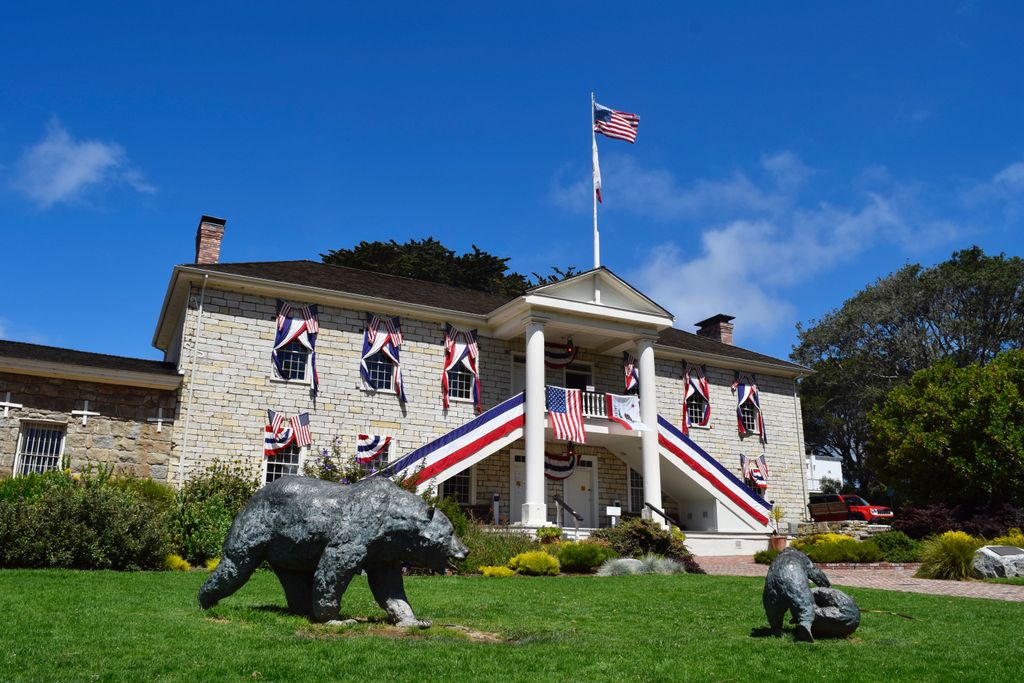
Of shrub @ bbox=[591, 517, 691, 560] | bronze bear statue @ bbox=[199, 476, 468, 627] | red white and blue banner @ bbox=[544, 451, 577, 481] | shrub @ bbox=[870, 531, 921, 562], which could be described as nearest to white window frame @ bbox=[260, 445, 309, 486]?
red white and blue banner @ bbox=[544, 451, 577, 481]

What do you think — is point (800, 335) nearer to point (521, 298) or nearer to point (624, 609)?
point (521, 298)

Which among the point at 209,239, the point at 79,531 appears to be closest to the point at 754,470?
the point at 209,239

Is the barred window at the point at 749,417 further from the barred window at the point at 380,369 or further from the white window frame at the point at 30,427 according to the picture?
the white window frame at the point at 30,427

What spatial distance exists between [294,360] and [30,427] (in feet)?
20.9

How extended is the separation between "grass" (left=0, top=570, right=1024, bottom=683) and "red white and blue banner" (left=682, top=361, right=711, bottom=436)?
15851 millimetres

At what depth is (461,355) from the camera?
946 inches

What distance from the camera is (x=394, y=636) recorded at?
765cm

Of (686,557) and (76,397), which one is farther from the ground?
(76,397)

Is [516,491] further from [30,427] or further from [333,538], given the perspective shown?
[333,538]

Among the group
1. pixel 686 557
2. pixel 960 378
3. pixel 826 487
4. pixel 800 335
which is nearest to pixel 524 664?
pixel 686 557

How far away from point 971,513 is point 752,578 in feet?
36.7

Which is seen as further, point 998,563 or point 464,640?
point 998,563

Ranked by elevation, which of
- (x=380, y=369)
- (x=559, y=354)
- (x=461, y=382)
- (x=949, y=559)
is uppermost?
(x=559, y=354)

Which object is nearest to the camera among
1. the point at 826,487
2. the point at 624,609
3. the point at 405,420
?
the point at 624,609
